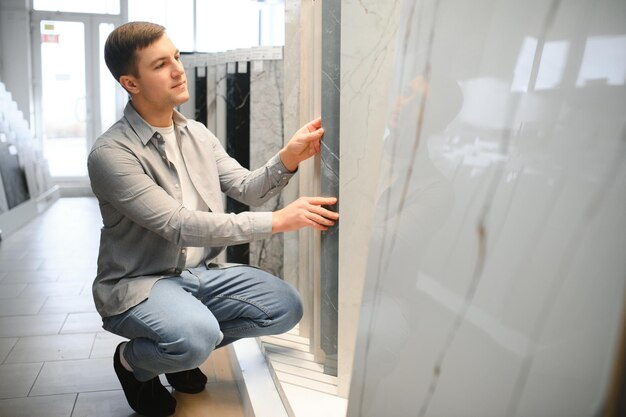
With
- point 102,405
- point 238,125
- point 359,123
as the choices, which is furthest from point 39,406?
point 238,125

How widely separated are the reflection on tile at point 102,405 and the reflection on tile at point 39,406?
31 mm

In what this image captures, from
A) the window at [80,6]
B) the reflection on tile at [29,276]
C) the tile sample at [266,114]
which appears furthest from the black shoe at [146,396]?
the window at [80,6]

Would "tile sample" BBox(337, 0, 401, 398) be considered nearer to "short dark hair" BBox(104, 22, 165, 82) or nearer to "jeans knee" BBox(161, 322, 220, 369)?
"jeans knee" BBox(161, 322, 220, 369)

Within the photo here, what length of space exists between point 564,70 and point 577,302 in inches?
10.8

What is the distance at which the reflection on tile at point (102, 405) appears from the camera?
2082mm

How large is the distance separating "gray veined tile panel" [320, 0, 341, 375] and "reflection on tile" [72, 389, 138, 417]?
2.40 feet

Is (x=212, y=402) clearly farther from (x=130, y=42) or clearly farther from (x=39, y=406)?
(x=130, y=42)

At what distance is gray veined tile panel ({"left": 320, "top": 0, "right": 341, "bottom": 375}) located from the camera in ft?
6.21

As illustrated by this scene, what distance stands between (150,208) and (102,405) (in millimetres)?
766

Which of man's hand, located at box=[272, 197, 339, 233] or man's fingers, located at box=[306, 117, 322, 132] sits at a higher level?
man's fingers, located at box=[306, 117, 322, 132]

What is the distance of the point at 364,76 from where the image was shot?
174 centimetres

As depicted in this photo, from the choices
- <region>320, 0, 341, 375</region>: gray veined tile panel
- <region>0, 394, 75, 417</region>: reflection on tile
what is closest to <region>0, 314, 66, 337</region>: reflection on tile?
<region>0, 394, 75, 417</region>: reflection on tile

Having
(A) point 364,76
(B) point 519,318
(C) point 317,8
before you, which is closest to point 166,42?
(C) point 317,8

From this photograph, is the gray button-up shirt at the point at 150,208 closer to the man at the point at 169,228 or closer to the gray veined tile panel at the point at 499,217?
the man at the point at 169,228
